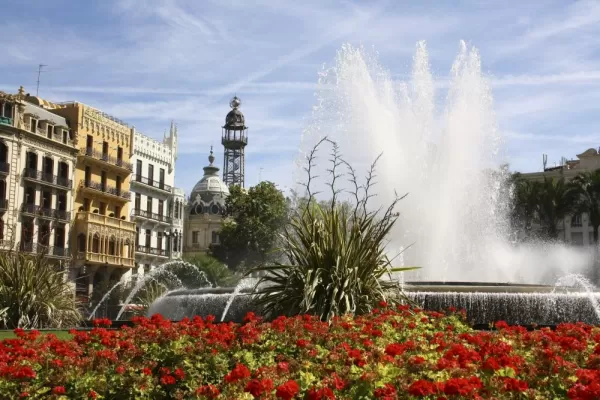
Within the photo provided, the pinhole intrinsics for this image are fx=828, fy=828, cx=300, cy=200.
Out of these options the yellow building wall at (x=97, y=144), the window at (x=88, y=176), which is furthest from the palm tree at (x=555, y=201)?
the window at (x=88, y=176)

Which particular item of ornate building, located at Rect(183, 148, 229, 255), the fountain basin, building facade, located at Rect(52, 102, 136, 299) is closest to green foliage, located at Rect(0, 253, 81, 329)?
the fountain basin

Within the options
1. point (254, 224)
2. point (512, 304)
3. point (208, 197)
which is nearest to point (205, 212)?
point (208, 197)

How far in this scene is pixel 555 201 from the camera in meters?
64.9

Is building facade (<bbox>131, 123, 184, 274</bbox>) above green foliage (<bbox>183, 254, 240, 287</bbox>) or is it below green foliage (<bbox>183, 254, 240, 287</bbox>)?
above

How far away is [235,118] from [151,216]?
69123 millimetres

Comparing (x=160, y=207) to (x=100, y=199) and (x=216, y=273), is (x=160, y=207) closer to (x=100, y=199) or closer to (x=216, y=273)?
(x=100, y=199)

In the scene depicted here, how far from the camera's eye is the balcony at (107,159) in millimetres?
59594

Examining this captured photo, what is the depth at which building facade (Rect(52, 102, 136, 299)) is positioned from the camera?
2269 inches

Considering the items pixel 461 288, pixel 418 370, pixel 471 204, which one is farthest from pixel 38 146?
pixel 418 370

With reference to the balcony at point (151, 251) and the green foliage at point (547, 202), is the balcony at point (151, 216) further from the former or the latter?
the green foliage at point (547, 202)

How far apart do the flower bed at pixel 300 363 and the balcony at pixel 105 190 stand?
164 ft

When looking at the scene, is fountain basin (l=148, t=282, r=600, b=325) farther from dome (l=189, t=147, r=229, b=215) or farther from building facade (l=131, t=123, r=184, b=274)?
dome (l=189, t=147, r=229, b=215)

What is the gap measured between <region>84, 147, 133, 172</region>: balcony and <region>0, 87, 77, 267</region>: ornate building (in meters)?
1.77

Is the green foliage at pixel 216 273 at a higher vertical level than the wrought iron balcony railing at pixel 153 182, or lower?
lower
